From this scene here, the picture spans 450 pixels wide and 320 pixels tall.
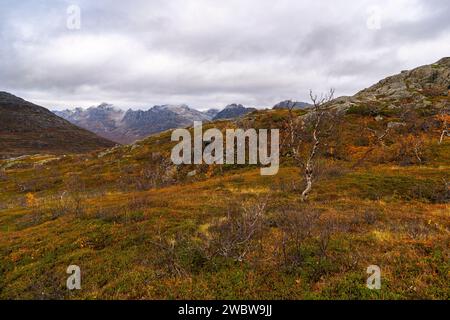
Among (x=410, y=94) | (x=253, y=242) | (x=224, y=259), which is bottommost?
(x=224, y=259)

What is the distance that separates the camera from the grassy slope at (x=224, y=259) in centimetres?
1046

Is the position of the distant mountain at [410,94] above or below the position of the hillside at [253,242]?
above

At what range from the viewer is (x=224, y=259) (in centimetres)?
1302

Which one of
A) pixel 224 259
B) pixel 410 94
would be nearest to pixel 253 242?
pixel 224 259

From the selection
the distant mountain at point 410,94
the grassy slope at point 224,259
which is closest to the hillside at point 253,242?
the grassy slope at point 224,259

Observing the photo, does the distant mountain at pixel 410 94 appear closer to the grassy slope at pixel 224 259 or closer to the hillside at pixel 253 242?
the hillside at pixel 253 242

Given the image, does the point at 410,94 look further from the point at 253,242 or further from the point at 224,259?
the point at 224,259

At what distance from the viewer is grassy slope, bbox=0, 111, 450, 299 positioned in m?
10.5

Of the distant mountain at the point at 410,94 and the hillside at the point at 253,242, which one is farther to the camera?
the distant mountain at the point at 410,94

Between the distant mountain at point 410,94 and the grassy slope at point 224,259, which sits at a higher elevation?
the distant mountain at point 410,94

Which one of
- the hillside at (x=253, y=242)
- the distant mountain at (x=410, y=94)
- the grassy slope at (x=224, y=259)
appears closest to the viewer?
the grassy slope at (x=224, y=259)

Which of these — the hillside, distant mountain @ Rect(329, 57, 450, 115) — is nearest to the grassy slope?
the hillside

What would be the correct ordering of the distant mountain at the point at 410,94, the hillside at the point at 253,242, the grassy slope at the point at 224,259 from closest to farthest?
the grassy slope at the point at 224,259
the hillside at the point at 253,242
the distant mountain at the point at 410,94
